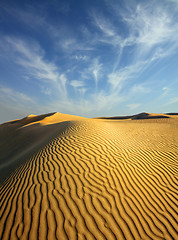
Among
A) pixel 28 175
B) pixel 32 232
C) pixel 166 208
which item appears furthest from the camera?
pixel 28 175

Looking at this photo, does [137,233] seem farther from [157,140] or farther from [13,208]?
[157,140]

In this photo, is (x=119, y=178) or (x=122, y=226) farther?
(x=119, y=178)

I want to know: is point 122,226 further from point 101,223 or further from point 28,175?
point 28,175

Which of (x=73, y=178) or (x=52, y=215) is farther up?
(x=73, y=178)

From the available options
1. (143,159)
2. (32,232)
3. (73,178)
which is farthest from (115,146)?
(32,232)

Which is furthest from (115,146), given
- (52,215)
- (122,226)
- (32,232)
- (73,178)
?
(32,232)

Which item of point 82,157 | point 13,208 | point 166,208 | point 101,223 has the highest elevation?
point 82,157

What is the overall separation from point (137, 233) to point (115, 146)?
3.62 metres

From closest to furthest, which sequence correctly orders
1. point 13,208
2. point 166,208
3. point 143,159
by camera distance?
1. point 13,208
2. point 166,208
3. point 143,159

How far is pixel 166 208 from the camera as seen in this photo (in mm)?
3123

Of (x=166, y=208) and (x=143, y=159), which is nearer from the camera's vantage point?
(x=166, y=208)

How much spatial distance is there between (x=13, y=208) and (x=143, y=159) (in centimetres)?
486

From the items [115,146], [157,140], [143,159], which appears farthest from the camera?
[157,140]

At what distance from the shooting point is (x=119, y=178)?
3.84 metres
